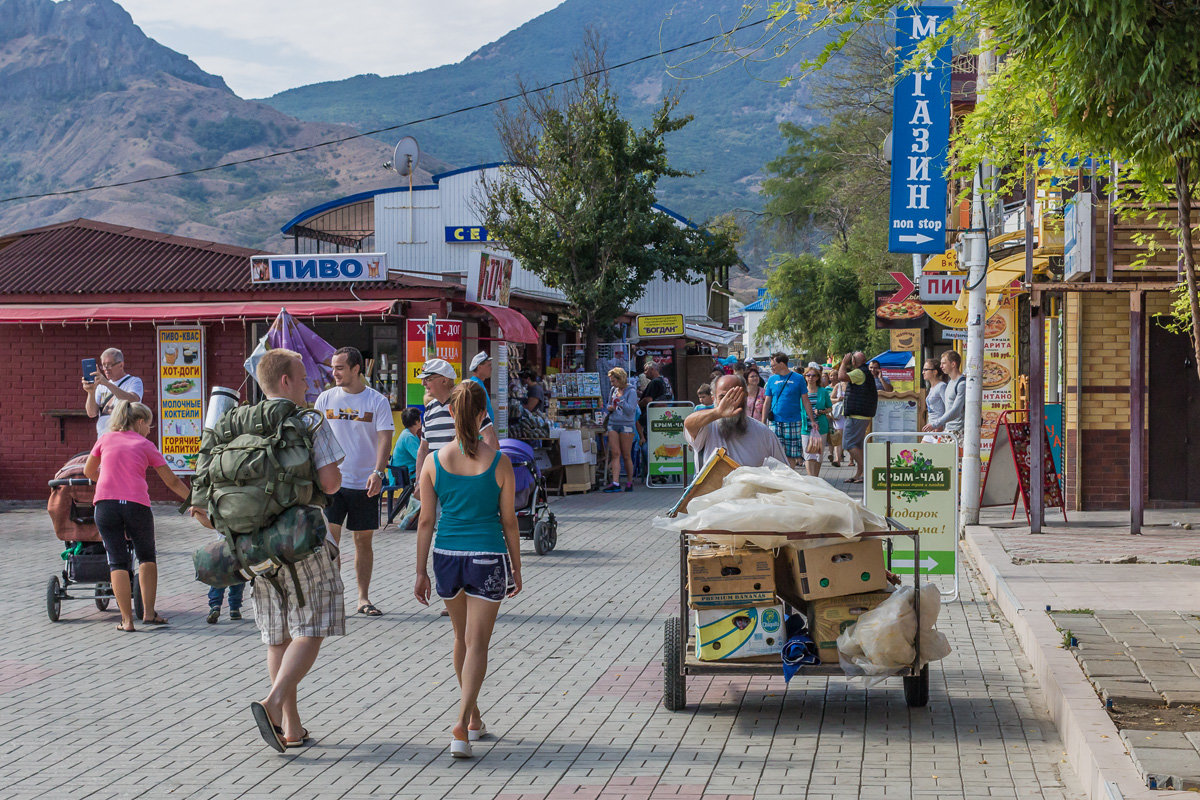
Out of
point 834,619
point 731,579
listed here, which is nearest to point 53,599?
point 731,579

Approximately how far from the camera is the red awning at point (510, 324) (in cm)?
1920

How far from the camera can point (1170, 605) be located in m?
8.48

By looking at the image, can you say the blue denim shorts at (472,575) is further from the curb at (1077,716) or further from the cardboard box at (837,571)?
the curb at (1077,716)

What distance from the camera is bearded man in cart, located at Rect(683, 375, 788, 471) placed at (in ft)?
24.0

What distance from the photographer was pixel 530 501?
40.4 feet

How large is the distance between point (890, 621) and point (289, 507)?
9.48ft

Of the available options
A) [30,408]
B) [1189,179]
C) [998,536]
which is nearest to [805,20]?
[1189,179]

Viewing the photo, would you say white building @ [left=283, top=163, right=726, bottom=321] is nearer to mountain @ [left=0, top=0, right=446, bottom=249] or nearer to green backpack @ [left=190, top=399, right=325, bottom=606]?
green backpack @ [left=190, top=399, right=325, bottom=606]

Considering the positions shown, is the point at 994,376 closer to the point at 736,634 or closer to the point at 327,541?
the point at 736,634

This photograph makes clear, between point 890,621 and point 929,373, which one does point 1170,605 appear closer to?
point 890,621

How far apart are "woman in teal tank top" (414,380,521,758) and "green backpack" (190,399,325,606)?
1.86ft

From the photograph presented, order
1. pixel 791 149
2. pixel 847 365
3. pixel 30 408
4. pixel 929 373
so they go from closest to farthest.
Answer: pixel 929 373
pixel 30 408
pixel 847 365
pixel 791 149

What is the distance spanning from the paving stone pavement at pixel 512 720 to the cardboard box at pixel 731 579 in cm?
61

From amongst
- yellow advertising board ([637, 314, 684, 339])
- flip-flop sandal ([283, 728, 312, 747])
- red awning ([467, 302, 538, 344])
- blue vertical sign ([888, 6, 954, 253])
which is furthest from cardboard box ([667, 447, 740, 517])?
yellow advertising board ([637, 314, 684, 339])
